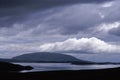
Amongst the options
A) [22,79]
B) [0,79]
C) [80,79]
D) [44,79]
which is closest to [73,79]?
[80,79]

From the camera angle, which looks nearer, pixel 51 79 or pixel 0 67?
pixel 51 79

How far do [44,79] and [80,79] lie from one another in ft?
26.9

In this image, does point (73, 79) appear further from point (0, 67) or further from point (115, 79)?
point (0, 67)

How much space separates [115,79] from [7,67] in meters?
70.6

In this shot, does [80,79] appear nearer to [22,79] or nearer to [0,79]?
[22,79]

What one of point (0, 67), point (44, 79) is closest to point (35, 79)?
point (44, 79)

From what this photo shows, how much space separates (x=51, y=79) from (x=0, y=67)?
196ft

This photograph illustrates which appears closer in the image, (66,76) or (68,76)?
(68,76)

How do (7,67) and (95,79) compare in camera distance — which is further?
(7,67)

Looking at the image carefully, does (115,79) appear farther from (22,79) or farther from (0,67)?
(0,67)

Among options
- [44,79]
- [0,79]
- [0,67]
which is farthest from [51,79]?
[0,67]

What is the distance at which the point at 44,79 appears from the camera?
214ft

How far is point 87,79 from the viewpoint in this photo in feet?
211

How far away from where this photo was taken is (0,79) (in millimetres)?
64062
